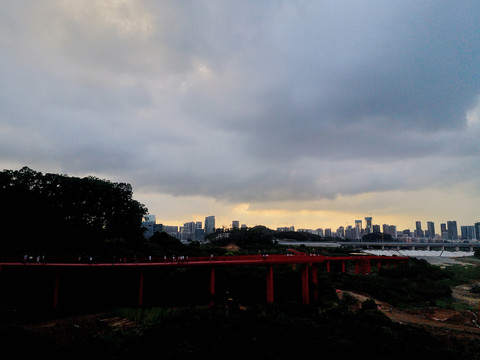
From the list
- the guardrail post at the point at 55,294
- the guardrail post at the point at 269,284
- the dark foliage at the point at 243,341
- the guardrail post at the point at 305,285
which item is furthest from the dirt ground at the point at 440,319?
the guardrail post at the point at 55,294

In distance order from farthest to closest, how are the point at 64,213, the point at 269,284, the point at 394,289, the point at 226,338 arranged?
the point at 64,213
the point at 394,289
the point at 269,284
the point at 226,338

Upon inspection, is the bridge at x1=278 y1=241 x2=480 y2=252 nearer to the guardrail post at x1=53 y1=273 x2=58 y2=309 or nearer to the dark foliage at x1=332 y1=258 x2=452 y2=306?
the dark foliage at x1=332 y1=258 x2=452 y2=306

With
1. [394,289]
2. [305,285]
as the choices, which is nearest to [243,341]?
[305,285]

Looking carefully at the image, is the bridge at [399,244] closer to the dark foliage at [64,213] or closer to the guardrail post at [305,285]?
the dark foliage at [64,213]

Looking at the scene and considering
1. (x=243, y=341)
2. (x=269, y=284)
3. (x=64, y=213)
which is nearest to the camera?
(x=243, y=341)

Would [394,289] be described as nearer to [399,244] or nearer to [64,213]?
[64,213]

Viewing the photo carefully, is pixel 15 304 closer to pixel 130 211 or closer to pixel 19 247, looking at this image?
pixel 19 247

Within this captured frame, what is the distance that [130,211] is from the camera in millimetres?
68562

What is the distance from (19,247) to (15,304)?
17.6 m

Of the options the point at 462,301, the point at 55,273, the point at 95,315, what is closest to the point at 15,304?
the point at 55,273

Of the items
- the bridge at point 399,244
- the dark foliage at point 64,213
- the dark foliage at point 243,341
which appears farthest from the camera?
the bridge at point 399,244

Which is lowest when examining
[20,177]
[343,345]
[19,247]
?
[343,345]

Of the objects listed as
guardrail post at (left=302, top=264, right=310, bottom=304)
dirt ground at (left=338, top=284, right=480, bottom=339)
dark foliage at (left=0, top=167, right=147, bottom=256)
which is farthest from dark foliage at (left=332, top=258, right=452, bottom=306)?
dark foliage at (left=0, top=167, right=147, bottom=256)

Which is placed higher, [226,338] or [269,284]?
[269,284]
